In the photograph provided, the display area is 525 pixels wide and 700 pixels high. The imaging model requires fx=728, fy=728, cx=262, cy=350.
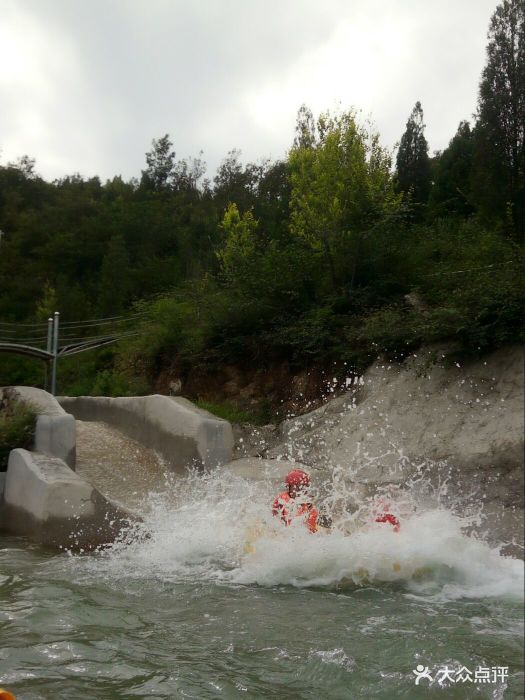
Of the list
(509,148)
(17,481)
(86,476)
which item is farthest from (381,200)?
(17,481)

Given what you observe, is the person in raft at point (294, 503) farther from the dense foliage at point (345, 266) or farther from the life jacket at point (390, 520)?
the dense foliage at point (345, 266)

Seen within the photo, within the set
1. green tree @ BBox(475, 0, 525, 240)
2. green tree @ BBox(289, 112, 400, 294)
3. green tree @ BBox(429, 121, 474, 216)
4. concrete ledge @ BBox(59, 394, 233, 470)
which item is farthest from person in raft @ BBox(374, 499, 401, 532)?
green tree @ BBox(429, 121, 474, 216)

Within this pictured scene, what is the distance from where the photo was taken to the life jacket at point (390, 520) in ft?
21.6

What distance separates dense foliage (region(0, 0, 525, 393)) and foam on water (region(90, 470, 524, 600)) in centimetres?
224

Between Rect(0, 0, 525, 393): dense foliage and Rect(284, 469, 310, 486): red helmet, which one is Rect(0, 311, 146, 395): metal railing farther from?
Rect(284, 469, 310, 486): red helmet

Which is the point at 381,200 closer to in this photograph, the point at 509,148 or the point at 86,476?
the point at 509,148

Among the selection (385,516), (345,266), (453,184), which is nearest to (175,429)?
(345,266)

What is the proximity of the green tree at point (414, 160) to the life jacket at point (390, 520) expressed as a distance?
91.2 ft

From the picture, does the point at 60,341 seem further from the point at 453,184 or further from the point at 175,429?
the point at 453,184

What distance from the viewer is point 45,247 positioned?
38.8 metres

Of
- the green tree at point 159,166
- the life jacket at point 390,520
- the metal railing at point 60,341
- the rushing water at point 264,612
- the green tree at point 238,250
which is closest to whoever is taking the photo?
the rushing water at point 264,612

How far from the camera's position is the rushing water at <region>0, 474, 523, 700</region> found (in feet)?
13.8

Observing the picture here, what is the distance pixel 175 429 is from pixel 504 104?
316 inches

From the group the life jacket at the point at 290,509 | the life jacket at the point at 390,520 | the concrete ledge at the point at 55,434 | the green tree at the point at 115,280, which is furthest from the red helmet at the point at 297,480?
the green tree at the point at 115,280
